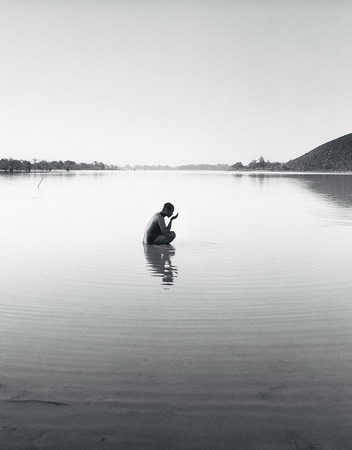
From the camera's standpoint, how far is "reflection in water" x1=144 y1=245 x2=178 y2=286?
9.55 m

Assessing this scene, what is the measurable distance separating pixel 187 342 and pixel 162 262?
17.5ft

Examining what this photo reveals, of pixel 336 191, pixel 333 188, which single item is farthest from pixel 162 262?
pixel 333 188

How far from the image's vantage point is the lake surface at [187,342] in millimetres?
3859

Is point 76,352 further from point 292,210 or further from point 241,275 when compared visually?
point 292,210

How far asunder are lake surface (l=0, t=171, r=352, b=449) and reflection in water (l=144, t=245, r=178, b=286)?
0.03 meters

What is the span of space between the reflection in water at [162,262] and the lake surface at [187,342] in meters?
0.03

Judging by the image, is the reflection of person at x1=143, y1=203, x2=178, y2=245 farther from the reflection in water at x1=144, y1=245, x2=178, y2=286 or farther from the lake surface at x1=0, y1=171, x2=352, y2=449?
the lake surface at x1=0, y1=171, x2=352, y2=449

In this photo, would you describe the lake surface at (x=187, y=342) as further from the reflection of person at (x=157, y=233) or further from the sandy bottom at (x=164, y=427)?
the reflection of person at (x=157, y=233)

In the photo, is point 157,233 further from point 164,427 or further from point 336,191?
point 336,191

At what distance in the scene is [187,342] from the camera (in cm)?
568

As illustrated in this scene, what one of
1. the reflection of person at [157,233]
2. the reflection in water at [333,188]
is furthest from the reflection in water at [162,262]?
the reflection in water at [333,188]

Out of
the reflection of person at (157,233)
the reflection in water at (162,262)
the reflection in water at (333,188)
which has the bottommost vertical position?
the reflection in water at (333,188)

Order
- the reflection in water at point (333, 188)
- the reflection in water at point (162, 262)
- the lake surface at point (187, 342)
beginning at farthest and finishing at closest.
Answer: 1. the reflection in water at point (333, 188)
2. the reflection in water at point (162, 262)
3. the lake surface at point (187, 342)

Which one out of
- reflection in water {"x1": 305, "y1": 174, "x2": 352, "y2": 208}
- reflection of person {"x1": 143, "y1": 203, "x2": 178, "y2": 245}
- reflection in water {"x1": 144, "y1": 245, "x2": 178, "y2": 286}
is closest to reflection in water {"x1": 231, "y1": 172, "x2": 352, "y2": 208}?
reflection in water {"x1": 305, "y1": 174, "x2": 352, "y2": 208}
